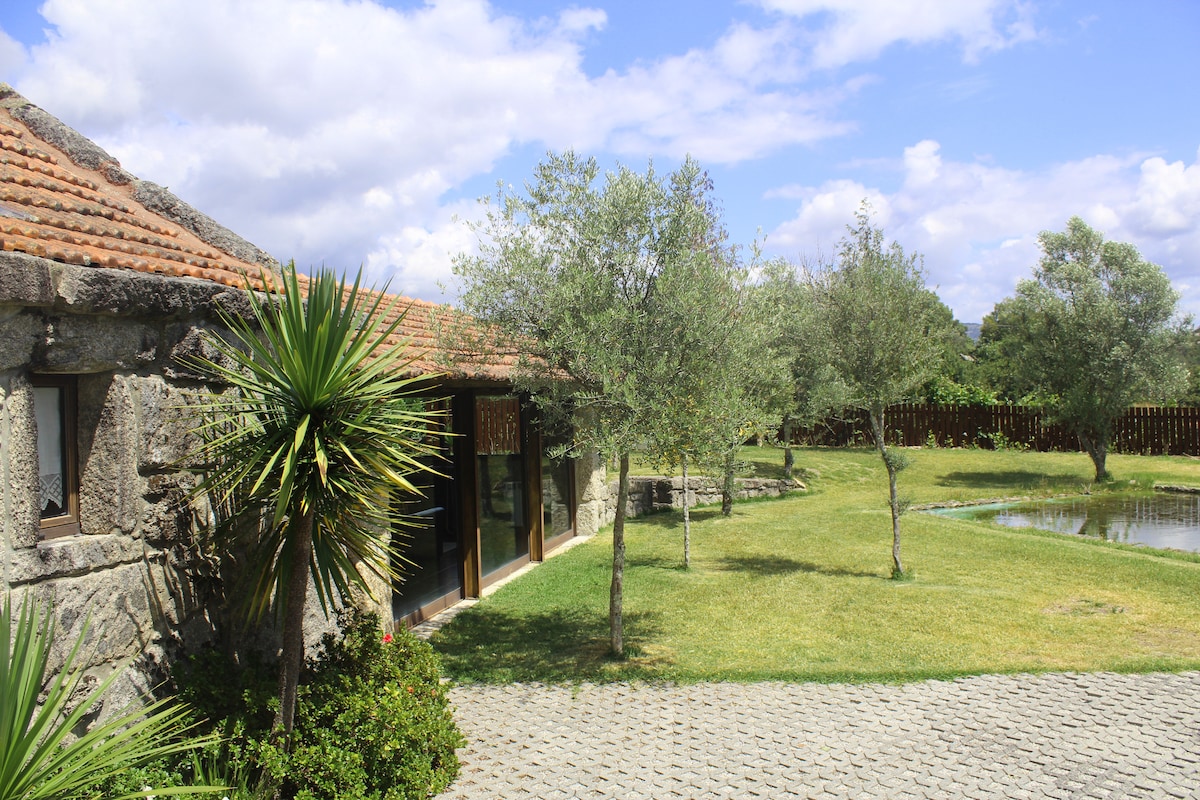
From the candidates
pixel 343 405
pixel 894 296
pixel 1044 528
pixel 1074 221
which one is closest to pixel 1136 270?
pixel 1074 221

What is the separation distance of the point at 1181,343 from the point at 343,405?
2467cm

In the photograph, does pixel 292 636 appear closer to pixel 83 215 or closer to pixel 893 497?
pixel 83 215

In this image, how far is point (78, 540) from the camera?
444 cm

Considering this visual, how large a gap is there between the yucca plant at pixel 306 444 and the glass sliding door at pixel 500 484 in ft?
18.1

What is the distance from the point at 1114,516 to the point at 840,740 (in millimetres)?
14580

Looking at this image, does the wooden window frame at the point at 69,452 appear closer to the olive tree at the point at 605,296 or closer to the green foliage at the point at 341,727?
the green foliage at the point at 341,727

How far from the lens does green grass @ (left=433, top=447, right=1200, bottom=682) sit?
779 centimetres

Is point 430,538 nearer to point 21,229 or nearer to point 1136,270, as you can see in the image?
point 21,229

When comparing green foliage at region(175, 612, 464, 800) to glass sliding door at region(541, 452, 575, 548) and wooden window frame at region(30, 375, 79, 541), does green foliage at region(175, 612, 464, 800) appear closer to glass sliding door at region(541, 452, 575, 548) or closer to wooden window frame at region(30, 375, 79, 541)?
wooden window frame at region(30, 375, 79, 541)

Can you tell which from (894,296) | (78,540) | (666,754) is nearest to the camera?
(78,540)

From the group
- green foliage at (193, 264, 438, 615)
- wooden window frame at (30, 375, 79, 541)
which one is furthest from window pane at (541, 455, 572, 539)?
wooden window frame at (30, 375, 79, 541)

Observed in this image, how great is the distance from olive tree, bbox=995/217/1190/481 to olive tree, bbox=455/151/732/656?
1807 centimetres

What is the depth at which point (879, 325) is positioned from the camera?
1103 centimetres

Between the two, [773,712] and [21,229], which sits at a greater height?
[21,229]
